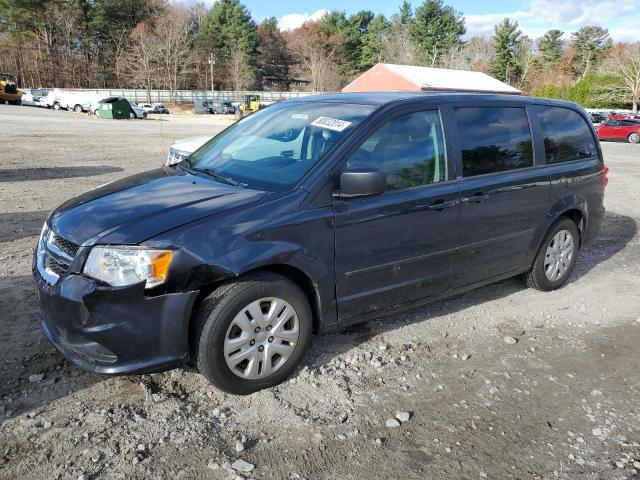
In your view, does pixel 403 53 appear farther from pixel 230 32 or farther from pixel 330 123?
pixel 330 123

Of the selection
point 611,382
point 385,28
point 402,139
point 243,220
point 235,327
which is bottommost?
point 611,382

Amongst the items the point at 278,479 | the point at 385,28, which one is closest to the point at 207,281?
the point at 278,479

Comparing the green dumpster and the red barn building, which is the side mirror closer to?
the red barn building

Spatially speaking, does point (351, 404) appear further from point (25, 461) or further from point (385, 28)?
point (385, 28)

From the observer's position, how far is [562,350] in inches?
160

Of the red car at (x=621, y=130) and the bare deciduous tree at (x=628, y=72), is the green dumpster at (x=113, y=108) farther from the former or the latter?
the bare deciduous tree at (x=628, y=72)

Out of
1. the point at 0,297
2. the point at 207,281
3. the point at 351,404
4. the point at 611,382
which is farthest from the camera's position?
the point at 0,297

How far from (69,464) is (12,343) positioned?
1.52 m

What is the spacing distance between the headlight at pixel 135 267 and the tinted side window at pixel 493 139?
7.79 feet

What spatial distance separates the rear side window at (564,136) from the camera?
190 inches

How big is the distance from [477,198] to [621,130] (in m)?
30.9

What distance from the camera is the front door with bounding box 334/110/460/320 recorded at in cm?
350

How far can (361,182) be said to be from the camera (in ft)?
10.7

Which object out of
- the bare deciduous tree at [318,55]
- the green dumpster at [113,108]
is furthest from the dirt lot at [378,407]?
the bare deciduous tree at [318,55]
